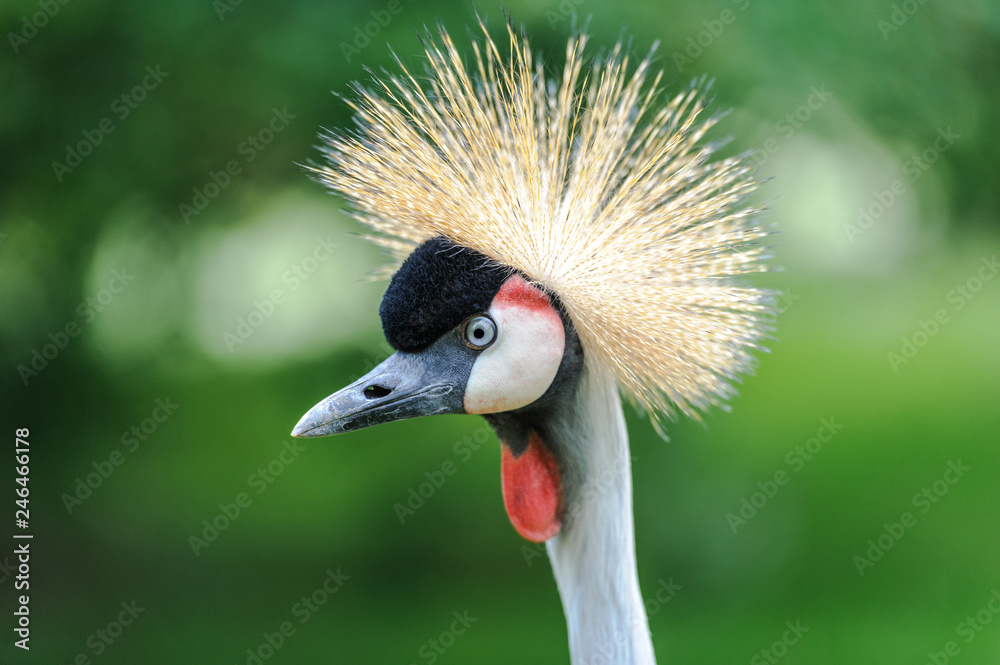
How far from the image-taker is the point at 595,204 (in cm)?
137

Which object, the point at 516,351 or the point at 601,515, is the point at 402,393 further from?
the point at 601,515

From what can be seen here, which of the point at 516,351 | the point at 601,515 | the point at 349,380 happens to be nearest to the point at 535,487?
the point at 601,515

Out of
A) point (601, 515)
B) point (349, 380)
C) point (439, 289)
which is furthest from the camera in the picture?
point (349, 380)

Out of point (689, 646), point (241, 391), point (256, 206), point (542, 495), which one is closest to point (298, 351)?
point (241, 391)

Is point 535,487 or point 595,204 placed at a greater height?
point 595,204

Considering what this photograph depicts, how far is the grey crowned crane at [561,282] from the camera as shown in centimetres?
133

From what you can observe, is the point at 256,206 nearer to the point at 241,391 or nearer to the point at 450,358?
the point at 241,391

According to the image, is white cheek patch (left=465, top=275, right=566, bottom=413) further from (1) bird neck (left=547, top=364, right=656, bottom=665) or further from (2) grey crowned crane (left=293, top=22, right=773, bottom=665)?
(1) bird neck (left=547, top=364, right=656, bottom=665)

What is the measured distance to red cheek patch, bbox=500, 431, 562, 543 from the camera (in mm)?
1470

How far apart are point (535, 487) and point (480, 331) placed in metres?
0.32

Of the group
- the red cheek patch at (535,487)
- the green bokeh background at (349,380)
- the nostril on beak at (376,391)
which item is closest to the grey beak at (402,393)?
the nostril on beak at (376,391)

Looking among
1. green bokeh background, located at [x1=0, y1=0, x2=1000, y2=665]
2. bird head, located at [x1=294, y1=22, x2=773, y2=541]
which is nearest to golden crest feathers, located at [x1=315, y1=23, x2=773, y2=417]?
bird head, located at [x1=294, y1=22, x2=773, y2=541]

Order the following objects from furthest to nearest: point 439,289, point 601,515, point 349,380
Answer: point 349,380, point 601,515, point 439,289

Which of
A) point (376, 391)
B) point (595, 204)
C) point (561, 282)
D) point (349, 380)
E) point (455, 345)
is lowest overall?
point (349, 380)
